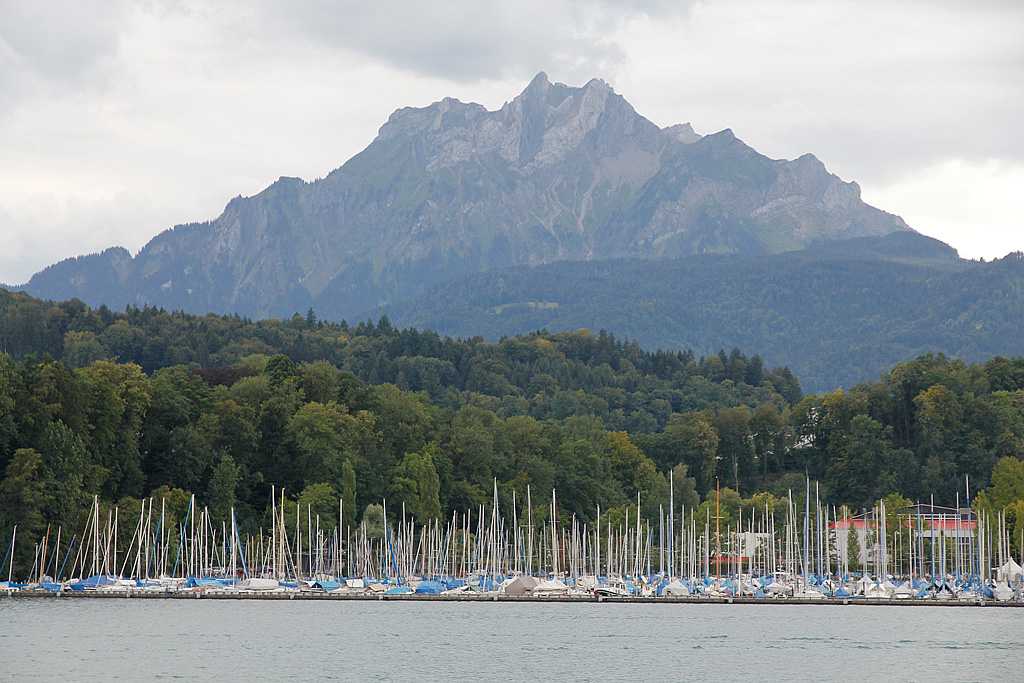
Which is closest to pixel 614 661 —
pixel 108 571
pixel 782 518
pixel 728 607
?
pixel 728 607

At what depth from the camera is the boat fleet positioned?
108500mm

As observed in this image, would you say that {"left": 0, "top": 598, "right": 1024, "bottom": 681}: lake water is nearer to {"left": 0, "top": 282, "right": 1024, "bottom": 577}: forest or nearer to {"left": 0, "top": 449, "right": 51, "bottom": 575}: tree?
{"left": 0, "top": 449, "right": 51, "bottom": 575}: tree

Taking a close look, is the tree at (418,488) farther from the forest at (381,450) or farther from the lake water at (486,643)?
the lake water at (486,643)

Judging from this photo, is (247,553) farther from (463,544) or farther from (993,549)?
(993,549)

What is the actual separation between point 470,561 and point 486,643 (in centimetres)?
5043

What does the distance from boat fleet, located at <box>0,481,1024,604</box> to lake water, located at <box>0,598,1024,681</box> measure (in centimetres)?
444

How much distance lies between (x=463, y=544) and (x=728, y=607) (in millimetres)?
28402

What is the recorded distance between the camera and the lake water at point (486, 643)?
68750 millimetres

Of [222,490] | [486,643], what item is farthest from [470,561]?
[486,643]

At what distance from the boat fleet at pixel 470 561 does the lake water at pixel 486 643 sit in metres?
4.44

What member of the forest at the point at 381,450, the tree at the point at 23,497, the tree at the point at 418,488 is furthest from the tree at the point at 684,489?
the tree at the point at 23,497

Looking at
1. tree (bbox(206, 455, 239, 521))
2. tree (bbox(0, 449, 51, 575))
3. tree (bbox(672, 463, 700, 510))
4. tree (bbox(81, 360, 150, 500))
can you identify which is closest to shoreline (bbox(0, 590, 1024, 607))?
tree (bbox(0, 449, 51, 575))

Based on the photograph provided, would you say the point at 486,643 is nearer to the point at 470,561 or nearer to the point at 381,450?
the point at 470,561

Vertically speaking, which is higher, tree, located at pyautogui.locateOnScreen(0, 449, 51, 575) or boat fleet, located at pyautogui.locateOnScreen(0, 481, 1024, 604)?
tree, located at pyautogui.locateOnScreen(0, 449, 51, 575)
